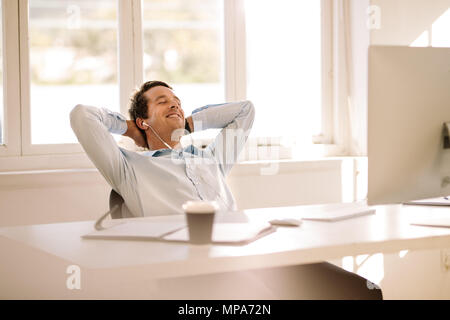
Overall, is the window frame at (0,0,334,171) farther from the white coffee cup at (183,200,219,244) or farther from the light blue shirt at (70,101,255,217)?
the white coffee cup at (183,200,219,244)

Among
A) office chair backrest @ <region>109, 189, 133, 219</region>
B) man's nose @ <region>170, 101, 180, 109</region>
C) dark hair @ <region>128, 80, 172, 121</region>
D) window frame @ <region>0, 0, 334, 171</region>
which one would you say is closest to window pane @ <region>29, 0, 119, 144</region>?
window frame @ <region>0, 0, 334, 171</region>

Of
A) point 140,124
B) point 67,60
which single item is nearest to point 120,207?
point 140,124

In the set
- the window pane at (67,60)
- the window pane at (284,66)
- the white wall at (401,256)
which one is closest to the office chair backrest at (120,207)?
the window pane at (67,60)

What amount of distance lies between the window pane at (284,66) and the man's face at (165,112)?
0.89m

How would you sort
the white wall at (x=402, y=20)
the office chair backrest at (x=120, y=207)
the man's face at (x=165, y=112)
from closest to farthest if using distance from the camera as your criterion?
the office chair backrest at (x=120, y=207) < the man's face at (x=165, y=112) < the white wall at (x=402, y=20)

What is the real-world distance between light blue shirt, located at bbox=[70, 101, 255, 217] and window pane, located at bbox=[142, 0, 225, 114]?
762 millimetres

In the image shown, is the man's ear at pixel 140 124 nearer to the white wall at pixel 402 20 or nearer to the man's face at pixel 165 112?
the man's face at pixel 165 112

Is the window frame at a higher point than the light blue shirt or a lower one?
higher

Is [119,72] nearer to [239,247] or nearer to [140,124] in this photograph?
[140,124]

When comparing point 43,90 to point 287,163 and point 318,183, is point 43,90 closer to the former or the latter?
point 287,163

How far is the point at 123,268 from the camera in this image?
89 cm

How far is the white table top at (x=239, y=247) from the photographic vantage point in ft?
3.05

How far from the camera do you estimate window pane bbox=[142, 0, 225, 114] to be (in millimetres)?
2703

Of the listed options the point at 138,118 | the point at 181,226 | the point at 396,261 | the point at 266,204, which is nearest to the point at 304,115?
the point at 266,204
